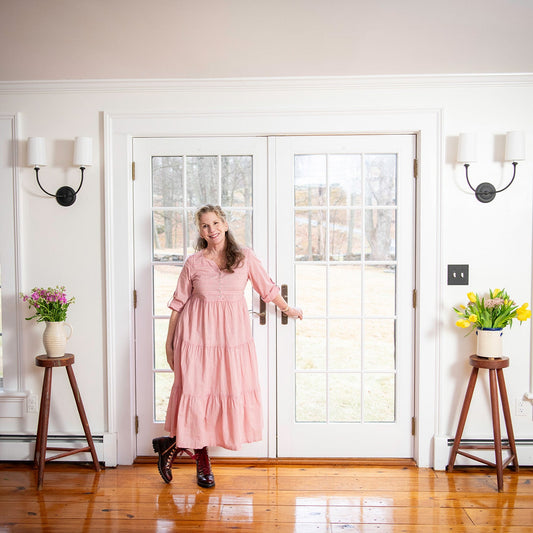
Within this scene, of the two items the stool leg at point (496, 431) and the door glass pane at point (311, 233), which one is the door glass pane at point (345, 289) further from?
the stool leg at point (496, 431)

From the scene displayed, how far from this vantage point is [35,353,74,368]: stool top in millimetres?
2949

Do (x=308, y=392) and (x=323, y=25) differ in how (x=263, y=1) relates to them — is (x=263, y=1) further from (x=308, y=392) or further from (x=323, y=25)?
(x=308, y=392)

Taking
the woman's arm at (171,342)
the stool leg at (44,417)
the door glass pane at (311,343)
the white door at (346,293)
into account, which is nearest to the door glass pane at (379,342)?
the white door at (346,293)

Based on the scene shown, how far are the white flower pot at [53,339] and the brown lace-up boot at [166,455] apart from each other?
2.64 feet

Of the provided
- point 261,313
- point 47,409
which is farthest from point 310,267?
point 47,409

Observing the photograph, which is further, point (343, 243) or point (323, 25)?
point (343, 243)

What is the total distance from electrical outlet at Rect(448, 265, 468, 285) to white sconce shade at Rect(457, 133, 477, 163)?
64 cm

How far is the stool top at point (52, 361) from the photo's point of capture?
295 cm

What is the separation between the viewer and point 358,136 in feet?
10.4

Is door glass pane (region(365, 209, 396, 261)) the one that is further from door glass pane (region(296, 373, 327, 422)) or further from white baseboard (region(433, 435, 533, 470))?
white baseboard (region(433, 435, 533, 470))

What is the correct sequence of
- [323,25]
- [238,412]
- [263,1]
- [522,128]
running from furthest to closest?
1. [522,128]
2. [238,412]
3. [323,25]
4. [263,1]

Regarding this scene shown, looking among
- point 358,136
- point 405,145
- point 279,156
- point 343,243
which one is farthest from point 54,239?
point 405,145

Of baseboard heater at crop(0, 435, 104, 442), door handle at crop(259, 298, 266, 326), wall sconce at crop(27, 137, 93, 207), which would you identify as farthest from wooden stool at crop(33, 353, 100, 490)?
door handle at crop(259, 298, 266, 326)

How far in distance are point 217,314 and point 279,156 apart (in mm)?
1065
